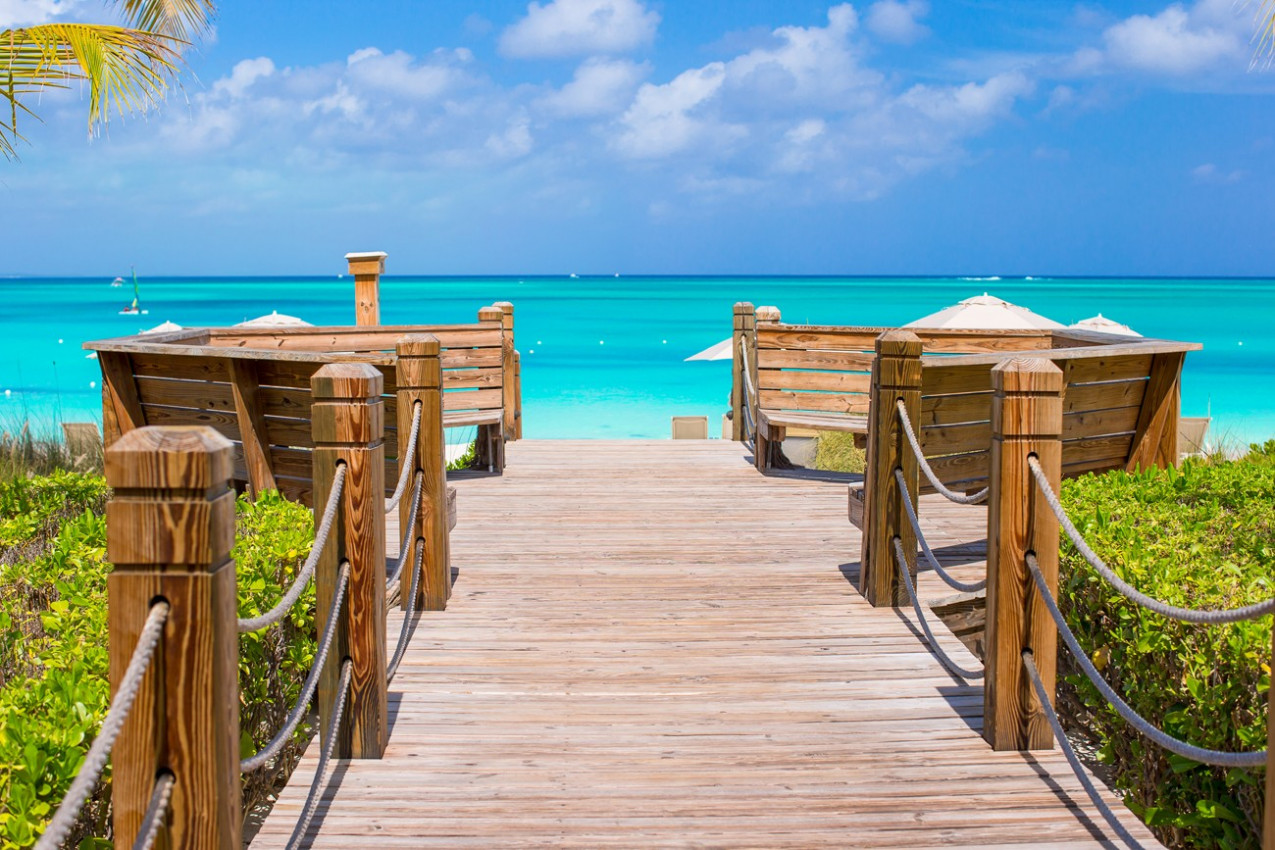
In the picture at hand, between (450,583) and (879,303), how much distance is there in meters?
96.3

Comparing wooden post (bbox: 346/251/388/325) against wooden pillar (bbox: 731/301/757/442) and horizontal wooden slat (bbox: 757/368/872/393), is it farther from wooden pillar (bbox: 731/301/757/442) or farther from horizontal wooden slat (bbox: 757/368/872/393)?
horizontal wooden slat (bbox: 757/368/872/393)

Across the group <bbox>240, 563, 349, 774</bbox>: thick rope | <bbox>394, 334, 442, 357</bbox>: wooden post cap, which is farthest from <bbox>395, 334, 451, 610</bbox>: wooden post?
<bbox>240, 563, 349, 774</bbox>: thick rope

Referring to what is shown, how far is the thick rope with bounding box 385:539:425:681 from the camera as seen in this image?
4934mm

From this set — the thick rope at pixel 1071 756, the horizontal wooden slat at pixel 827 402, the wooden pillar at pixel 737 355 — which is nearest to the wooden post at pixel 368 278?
the wooden pillar at pixel 737 355

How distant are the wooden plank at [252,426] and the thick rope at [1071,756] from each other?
506 centimetres

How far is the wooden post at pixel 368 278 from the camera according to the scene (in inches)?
484

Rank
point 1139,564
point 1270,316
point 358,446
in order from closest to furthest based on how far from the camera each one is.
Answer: point 358,446 → point 1139,564 → point 1270,316

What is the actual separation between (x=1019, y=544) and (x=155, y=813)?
305 centimetres

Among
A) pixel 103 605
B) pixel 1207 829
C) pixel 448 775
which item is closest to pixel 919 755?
pixel 1207 829

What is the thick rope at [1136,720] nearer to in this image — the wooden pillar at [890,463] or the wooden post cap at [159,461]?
the wooden pillar at [890,463]

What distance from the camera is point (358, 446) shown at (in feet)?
12.7

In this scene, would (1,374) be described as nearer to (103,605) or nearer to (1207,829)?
(103,605)

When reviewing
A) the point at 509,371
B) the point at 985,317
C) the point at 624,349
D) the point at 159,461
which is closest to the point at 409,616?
the point at 159,461

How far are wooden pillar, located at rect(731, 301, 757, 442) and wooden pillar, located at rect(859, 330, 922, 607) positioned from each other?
17.2 ft
